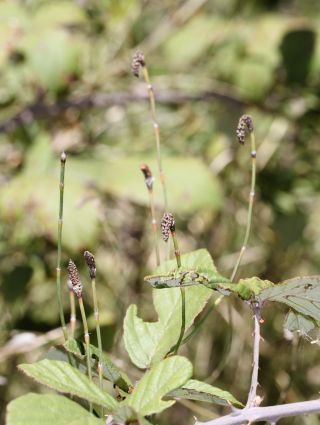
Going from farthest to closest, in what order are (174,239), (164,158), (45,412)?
1. (164,158)
2. (174,239)
3. (45,412)

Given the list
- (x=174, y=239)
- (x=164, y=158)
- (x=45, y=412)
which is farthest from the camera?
(x=164, y=158)

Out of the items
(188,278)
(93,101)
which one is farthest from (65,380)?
(93,101)

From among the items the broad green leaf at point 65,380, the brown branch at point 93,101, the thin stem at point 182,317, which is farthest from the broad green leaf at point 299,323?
the brown branch at point 93,101

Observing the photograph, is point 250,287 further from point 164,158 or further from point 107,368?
point 164,158

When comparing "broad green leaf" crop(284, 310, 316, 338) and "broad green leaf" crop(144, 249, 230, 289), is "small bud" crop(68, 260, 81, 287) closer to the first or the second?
"broad green leaf" crop(144, 249, 230, 289)

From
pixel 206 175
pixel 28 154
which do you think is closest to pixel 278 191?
pixel 206 175

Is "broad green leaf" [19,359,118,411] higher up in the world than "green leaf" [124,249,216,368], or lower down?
lower down

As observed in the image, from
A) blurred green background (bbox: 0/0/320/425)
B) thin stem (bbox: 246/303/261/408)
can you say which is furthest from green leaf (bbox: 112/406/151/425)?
blurred green background (bbox: 0/0/320/425)
